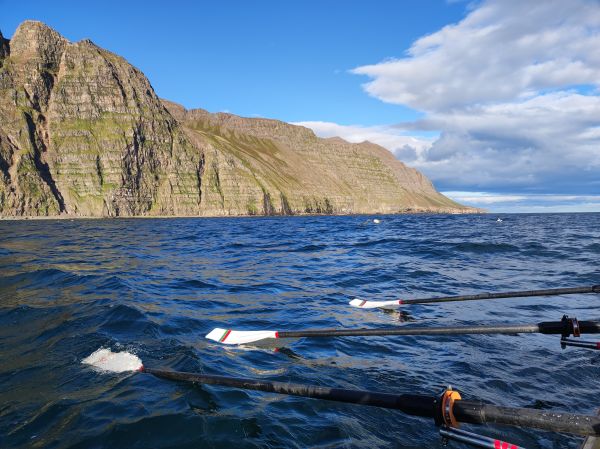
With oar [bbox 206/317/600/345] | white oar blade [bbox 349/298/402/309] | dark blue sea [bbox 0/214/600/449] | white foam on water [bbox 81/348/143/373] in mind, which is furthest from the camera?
white oar blade [bbox 349/298/402/309]

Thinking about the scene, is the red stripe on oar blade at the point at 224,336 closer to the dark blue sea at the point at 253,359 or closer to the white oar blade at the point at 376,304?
the dark blue sea at the point at 253,359

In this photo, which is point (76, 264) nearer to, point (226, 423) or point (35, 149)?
point (226, 423)

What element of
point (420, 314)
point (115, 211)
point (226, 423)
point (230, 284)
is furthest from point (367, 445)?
point (115, 211)

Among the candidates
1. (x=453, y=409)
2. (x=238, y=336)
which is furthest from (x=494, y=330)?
(x=238, y=336)

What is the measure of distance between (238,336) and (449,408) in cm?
613

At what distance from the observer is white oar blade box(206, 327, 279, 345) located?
334 inches

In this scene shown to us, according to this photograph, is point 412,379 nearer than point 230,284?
Yes

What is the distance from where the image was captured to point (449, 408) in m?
3.25

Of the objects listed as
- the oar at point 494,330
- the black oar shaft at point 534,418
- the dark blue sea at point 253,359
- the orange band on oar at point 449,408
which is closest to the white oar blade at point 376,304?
the dark blue sea at point 253,359

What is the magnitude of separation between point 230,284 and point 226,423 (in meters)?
10.8

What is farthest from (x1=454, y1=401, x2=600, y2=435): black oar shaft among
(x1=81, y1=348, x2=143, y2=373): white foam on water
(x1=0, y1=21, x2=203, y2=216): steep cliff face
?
(x1=0, y1=21, x2=203, y2=216): steep cliff face

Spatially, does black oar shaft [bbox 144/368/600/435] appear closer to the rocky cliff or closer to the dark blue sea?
the dark blue sea

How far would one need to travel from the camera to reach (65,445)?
Result: 4789 millimetres

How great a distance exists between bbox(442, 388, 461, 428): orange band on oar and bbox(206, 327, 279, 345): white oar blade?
5333mm
